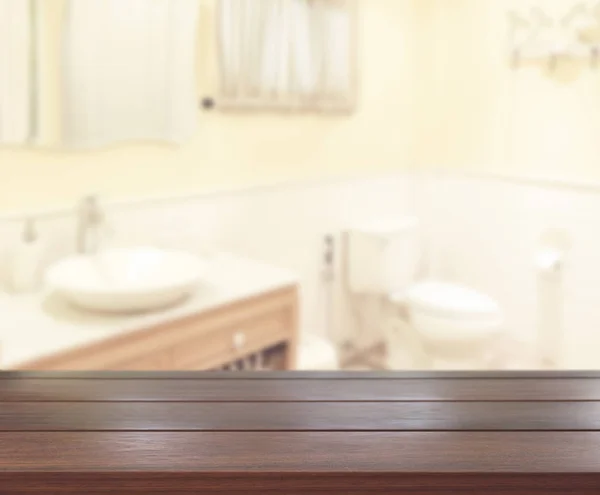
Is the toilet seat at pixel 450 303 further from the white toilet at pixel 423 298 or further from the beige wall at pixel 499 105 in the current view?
the beige wall at pixel 499 105

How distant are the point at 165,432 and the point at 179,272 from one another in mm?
1406

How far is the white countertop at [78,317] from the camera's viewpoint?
1.62m

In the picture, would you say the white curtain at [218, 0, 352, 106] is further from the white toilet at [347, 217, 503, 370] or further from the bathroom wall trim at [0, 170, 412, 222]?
the white toilet at [347, 217, 503, 370]

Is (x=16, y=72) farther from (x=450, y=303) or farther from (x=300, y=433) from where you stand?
(x=450, y=303)

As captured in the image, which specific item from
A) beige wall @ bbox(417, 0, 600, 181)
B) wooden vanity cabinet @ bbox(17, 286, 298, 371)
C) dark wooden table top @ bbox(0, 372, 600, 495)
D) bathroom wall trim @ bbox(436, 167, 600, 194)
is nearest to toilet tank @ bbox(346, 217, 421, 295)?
bathroom wall trim @ bbox(436, 167, 600, 194)

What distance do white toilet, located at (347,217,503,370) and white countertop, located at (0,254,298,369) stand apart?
0.87 meters

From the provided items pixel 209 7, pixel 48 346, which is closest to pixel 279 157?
pixel 209 7

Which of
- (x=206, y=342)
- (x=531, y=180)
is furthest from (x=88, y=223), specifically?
(x=531, y=180)

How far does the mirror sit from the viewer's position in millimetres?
2059

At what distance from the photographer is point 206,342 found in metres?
1.97

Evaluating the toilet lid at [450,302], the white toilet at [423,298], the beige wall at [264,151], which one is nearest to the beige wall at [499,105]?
the beige wall at [264,151]

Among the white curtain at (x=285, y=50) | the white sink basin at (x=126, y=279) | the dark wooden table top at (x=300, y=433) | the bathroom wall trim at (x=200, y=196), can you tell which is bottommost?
the white sink basin at (x=126, y=279)

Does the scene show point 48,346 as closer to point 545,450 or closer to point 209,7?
point 545,450

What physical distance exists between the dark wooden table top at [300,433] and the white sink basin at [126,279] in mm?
911
